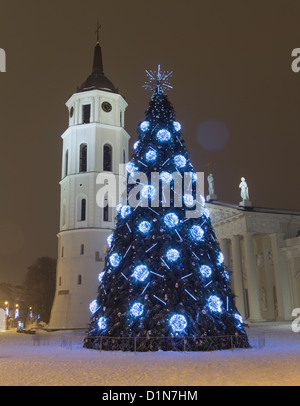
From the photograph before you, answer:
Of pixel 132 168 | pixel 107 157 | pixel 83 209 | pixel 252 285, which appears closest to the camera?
pixel 132 168

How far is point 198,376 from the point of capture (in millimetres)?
9719

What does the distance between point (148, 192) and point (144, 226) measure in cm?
145

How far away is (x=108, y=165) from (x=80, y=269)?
1176cm

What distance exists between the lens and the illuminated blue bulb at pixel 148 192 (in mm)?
16797

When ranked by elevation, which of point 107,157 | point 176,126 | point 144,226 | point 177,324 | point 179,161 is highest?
point 107,157

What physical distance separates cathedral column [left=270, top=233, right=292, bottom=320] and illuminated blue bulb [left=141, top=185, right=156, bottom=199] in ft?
95.8

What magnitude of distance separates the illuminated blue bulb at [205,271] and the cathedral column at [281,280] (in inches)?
1111

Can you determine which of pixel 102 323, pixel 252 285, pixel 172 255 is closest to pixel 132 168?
pixel 172 255

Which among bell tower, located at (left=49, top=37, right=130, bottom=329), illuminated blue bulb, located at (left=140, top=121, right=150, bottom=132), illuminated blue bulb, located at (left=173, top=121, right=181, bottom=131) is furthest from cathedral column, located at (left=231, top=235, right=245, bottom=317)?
illuminated blue bulb, located at (left=140, top=121, right=150, bottom=132)

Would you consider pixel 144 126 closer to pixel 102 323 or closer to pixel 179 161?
pixel 179 161

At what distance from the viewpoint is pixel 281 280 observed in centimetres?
4266

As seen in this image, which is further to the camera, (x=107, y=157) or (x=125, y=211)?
(x=107, y=157)
